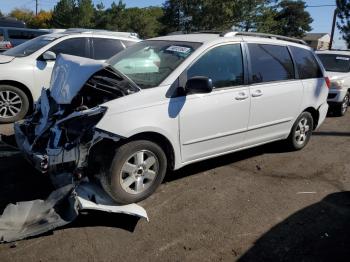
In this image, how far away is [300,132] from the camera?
6301 mm

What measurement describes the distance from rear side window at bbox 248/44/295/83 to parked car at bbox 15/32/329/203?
0.5 inches

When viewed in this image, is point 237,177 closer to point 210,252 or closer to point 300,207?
point 300,207

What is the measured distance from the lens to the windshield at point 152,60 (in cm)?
448

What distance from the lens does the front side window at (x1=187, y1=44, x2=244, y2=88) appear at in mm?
4621

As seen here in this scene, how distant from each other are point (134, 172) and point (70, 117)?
84cm

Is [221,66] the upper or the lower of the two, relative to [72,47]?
lower

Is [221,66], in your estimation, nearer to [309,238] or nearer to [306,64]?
[306,64]

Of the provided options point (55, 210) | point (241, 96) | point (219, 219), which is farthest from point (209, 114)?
point (55, 210)

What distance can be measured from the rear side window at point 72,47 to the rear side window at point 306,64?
13.3ft

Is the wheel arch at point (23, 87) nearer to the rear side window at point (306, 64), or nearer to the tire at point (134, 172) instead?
the tire at point (134, 172)

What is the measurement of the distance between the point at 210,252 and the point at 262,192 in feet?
4.98

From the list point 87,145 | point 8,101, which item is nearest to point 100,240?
point 87,145

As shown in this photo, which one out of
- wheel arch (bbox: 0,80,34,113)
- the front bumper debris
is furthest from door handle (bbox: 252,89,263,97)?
wheel arch (bbox: 0,80,34,113)

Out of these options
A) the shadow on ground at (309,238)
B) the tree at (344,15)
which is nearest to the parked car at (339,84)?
the shadow on ground at (309,238)
